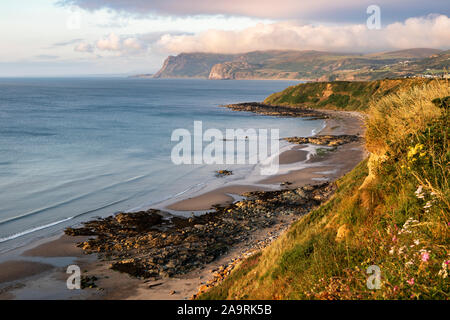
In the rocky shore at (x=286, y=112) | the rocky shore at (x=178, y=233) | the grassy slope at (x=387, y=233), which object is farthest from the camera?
the rocky shore at (x=286, y=112)

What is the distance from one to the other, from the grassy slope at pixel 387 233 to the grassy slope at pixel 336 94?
266 feet

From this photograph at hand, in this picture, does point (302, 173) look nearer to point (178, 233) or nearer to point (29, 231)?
point (178, 233)

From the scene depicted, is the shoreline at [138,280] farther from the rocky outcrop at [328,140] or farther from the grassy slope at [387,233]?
the rocky outcrop at [328,140]

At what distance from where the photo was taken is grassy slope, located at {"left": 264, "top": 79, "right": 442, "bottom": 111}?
90.4 meters

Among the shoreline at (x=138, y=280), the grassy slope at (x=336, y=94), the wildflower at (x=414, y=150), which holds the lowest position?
the shoreline at (x=138, y=280)

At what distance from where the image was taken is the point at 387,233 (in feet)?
22.9

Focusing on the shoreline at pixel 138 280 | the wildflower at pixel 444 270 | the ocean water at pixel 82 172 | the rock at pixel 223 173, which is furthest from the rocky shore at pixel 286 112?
the wildflower at pixel 444 270

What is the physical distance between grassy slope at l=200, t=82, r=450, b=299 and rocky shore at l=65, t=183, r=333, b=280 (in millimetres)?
4758

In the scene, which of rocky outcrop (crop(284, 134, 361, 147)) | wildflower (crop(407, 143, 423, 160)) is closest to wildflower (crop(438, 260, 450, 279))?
wildflower (crop(407, 143, 423, 160))

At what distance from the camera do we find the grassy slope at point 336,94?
90.4 metres

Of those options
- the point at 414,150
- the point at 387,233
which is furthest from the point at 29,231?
the point at 414,150

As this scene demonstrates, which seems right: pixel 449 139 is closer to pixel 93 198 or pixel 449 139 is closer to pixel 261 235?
pixel 261 235

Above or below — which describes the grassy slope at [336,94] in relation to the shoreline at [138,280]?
above

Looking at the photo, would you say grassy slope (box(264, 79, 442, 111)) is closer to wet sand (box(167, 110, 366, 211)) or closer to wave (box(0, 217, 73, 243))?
wet sand (box(167, 110, 366, 211))
